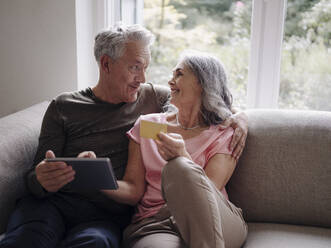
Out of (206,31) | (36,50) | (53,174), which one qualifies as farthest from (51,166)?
(206,31)

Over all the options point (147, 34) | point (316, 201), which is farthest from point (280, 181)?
point (147, 34)

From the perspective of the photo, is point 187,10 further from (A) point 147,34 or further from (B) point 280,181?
(B) point 280,181

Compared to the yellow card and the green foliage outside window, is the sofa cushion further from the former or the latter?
the green foliage outside window

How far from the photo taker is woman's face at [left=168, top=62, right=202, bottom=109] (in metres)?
1.80

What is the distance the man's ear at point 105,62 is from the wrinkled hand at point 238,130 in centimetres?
57

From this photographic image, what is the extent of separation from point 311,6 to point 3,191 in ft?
5.69

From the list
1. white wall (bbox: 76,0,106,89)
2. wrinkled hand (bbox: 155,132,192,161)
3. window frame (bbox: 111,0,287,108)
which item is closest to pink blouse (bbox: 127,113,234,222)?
wrinkled hand (bbox: 155,132,192,161)

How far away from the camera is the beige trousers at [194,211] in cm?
140

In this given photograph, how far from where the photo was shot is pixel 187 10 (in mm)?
2426

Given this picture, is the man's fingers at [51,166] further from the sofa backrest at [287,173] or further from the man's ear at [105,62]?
the sofa backrest at [287,173]

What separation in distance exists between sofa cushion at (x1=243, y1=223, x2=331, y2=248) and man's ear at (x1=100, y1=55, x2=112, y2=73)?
Answer: 3.05ft

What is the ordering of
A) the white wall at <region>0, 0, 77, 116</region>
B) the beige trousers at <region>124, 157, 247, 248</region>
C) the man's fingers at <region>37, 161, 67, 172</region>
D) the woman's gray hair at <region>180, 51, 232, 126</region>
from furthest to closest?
the white wall at <region>0, 0, 77, 116</region>
the woman's gray hair at <region>180, 51, 232, 126</region>
the man's fingers at <region>37, 161, 67, 172</region>
the beige trousers at <region>124, 157, 247, 248</region>

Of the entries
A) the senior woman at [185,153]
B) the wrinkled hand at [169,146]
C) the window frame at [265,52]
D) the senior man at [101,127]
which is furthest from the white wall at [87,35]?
the wrinkled hand at [169,146]

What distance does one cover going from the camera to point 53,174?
156 centimetres
